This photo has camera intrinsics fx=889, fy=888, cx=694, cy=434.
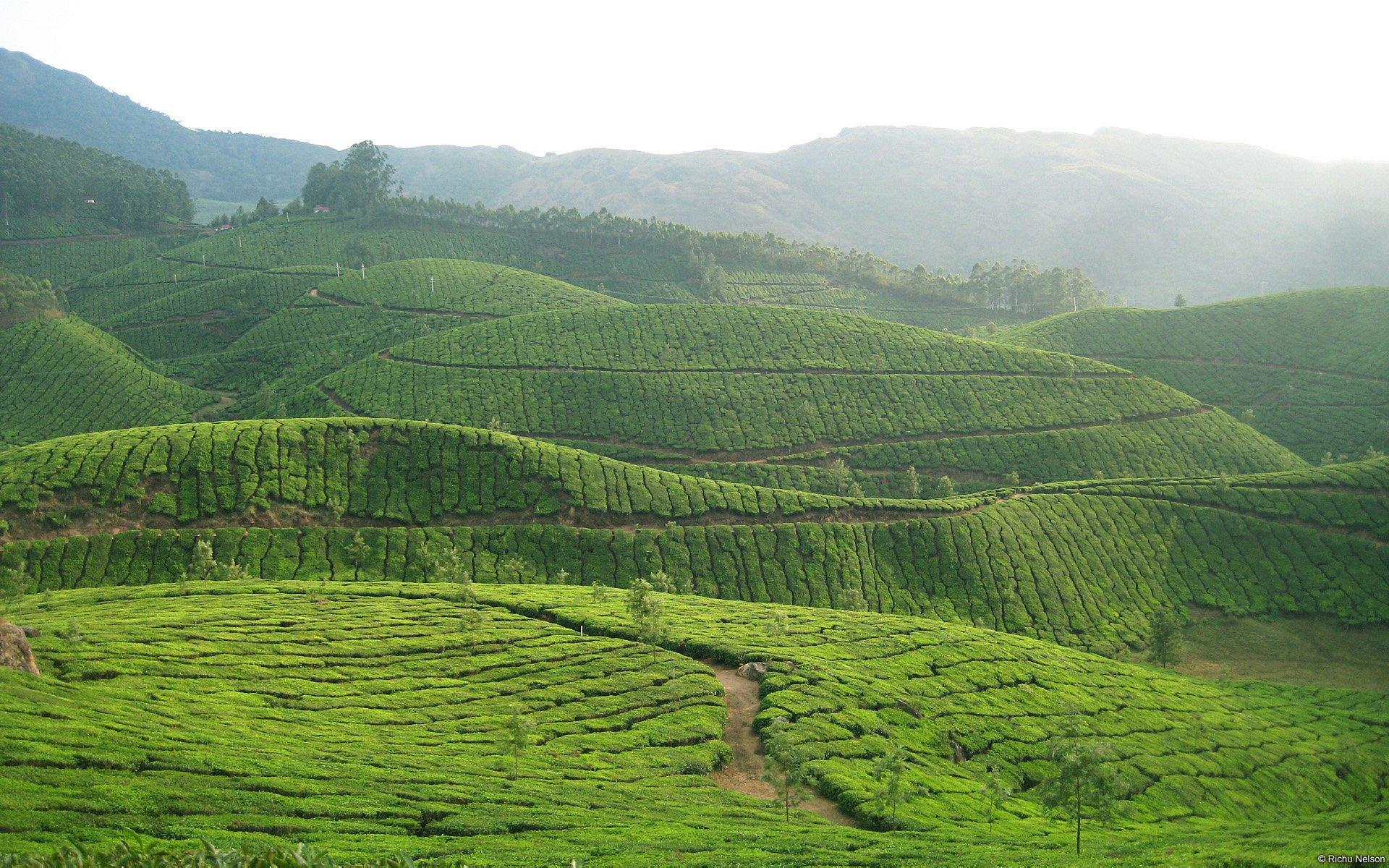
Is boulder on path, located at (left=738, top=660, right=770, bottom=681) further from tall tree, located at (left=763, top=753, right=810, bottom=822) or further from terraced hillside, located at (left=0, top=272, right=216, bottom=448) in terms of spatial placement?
terraced hillside, located at (left=0, top=272, right=216, bottom=448)

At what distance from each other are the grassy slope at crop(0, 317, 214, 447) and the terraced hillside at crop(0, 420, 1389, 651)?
38888 mm

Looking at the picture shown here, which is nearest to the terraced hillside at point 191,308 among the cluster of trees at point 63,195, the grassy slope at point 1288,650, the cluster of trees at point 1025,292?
the cluster of trees at point 63,195

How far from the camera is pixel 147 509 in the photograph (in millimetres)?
64938

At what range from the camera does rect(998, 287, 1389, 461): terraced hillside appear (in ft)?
397

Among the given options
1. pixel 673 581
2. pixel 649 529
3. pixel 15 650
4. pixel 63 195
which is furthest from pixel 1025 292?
pixel 63 195

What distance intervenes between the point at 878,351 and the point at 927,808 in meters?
92.8

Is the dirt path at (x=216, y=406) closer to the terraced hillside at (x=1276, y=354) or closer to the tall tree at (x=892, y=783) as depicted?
the tall tree at (x=892, y=783)

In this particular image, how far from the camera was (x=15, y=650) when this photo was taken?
33.7m

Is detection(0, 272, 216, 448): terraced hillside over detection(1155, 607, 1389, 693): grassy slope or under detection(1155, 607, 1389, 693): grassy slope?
→ over

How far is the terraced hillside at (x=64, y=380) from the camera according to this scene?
104000mm

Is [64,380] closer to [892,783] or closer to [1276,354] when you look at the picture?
[892,783]

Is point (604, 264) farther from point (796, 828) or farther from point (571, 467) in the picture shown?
point (796, 828)

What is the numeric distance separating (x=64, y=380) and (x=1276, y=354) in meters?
169

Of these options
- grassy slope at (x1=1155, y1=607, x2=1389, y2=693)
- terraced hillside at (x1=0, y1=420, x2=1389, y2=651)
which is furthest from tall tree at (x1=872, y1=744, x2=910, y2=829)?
grassy slope at (x1=1155, y1=607, x2=1389, y2=693)
